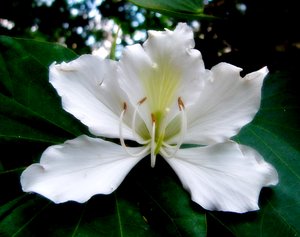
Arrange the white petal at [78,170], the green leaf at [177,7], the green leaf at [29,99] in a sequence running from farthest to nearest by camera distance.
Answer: the green leaf at [177,7] → the green leaf at [29,99] → the white petal at [78,170]

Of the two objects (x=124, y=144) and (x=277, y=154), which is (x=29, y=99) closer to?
(x=124, y=144)

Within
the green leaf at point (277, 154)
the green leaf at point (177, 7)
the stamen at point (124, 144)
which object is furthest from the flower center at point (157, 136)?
the green leaf at point (177, 7)

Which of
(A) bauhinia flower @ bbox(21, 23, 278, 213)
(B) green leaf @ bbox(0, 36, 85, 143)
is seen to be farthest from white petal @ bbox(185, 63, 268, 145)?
(B) green leaf @ bbox(0, 36, 85, 143)

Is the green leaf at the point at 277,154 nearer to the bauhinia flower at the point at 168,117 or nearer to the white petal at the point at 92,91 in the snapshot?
the bauhinia flower at the point at 168,117

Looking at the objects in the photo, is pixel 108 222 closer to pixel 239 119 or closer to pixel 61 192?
pixel 61 192

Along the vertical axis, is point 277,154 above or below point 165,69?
below

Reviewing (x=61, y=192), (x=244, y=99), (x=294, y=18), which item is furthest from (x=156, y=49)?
(x=294, y=18)

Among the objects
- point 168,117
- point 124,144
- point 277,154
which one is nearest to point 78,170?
point 124,144
